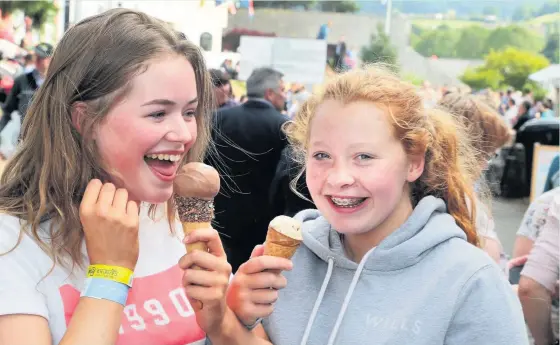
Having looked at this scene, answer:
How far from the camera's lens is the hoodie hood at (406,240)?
177 centimetres

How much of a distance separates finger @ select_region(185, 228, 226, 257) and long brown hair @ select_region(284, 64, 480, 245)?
0.49 meters

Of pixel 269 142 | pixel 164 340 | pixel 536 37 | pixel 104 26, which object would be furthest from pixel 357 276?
pixel 536 37

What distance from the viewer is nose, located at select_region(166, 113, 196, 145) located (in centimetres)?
162

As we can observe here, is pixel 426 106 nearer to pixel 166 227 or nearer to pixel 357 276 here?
pixel 357 276

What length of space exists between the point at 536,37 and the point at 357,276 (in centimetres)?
1131

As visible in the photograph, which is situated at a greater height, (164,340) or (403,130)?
(403,130)

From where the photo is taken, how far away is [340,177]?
5.71ft

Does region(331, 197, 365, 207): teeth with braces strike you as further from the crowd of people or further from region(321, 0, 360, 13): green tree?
region(321, 0, 360, 13): green tree

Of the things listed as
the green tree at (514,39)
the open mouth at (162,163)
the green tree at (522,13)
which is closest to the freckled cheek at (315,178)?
the open mouth at (162,163)

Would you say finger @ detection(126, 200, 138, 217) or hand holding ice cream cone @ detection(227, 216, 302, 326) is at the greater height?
finger @ detection(126, 200, 138, 217)

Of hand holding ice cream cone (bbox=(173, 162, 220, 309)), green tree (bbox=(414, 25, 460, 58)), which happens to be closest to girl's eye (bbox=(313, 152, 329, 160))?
hand holding ice cream cone (bbox=(173, 162, 220, 309))

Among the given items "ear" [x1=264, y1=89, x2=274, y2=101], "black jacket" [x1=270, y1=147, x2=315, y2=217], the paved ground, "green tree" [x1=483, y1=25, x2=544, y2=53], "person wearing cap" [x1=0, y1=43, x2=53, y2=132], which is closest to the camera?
"black jacket" [x1=270, y1=147, x2=315, y2=217]

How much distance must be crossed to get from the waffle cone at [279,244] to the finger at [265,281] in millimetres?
53

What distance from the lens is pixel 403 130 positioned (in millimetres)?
1830
